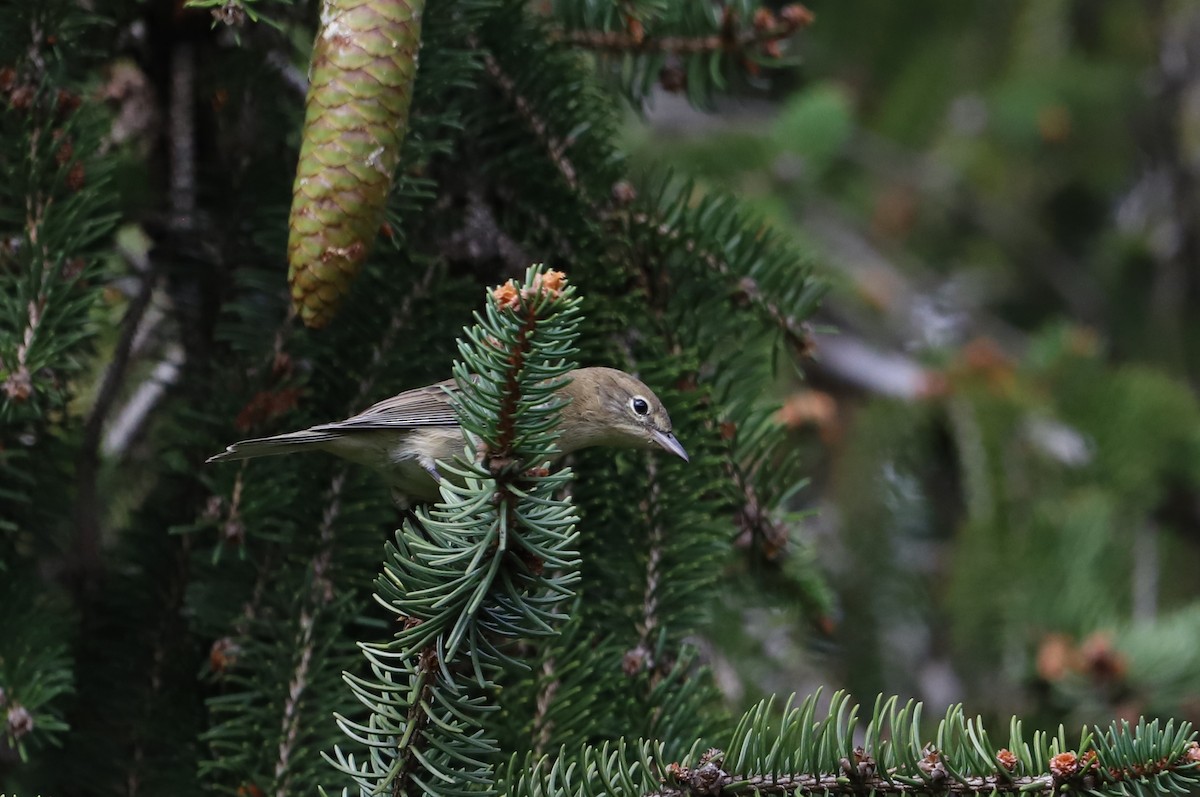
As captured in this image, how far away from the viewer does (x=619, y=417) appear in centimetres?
236

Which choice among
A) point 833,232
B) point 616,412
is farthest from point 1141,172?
point 616,412

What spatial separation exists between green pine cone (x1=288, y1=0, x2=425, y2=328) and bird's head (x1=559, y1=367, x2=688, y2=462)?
566 millimetres

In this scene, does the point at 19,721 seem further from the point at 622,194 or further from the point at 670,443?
the point at 622,194

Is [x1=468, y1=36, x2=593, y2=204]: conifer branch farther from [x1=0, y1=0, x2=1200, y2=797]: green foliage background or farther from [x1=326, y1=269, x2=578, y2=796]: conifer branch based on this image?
[x1=326, y1=269, x2=578, y2=796]: conifer branch

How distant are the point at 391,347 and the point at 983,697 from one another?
305cm

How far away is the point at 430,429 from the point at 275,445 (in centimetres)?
45

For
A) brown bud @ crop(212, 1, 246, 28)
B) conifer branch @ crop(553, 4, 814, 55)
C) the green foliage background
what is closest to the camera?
brown bud @ crop(212, 1, 246, 28)

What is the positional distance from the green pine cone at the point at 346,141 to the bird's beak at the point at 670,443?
2.33ft

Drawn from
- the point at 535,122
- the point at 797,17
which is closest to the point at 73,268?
Result: the point at 535,122

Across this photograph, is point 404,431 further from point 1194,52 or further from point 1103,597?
point 1194,52

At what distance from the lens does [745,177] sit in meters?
5.16

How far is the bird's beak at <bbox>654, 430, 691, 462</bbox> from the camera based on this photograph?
228 centimetres

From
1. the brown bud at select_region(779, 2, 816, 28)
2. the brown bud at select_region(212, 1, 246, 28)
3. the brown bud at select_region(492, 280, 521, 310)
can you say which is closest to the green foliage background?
the brown bud at select_region(212, 1, 246, 28)

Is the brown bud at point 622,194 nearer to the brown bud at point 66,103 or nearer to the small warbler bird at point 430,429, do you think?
the small warbler bird at point 430,429
